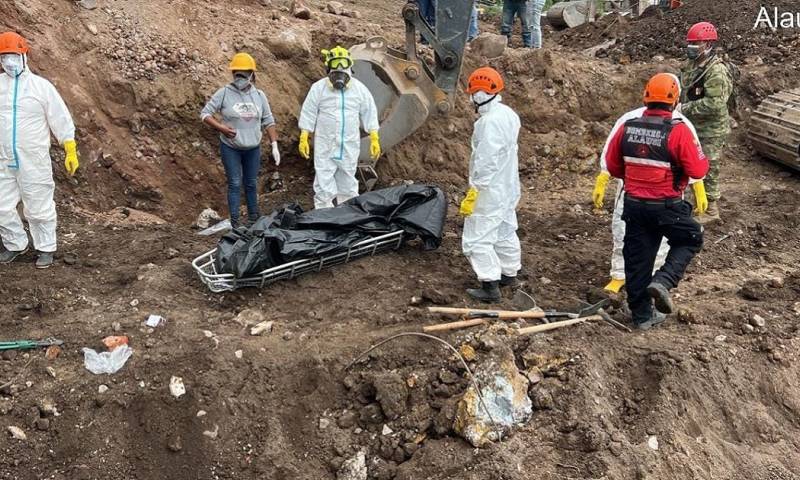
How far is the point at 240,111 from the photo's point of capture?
6.77m

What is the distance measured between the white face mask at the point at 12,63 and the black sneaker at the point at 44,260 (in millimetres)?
1464

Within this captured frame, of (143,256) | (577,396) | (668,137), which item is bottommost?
(143,256)

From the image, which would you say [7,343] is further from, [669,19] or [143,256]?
[669,19]

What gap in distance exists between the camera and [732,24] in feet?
38.3

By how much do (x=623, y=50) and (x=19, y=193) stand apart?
29.4 ft

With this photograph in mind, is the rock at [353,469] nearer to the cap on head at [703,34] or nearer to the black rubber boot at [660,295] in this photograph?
the black rubber boot at [660,295]

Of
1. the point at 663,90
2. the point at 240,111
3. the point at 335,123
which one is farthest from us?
the point at 335,123

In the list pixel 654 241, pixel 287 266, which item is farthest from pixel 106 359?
pixel 654 241

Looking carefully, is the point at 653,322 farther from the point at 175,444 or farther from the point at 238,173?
the point at 238,173

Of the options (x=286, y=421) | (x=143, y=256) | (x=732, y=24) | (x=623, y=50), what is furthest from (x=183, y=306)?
(x=732, y=24)

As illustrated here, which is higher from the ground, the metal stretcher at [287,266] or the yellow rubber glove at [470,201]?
the yellow rubber glove at [470,201]

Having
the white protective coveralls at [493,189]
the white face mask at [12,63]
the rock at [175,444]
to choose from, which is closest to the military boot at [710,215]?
the white protective coveralls at [493,189]

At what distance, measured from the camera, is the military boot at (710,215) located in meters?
7.46

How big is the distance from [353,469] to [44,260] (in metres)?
3.57
